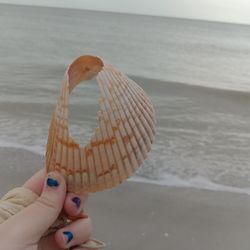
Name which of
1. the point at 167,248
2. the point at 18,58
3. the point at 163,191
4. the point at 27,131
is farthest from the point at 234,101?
the point at 18,58

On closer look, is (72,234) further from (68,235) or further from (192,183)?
(192,183)

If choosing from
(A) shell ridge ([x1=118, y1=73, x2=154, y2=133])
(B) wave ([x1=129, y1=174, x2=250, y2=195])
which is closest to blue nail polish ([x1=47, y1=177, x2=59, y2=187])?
(A) shell ridge ([x1=118, y1=73, x2=154, y2=133])

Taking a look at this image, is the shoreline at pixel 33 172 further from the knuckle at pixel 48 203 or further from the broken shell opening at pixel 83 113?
the knuckle at pixel 48 203

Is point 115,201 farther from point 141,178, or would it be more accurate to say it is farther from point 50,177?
point 50,177

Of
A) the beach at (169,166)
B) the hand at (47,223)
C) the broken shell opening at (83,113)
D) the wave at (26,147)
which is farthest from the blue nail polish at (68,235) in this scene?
the wave at (26,147)

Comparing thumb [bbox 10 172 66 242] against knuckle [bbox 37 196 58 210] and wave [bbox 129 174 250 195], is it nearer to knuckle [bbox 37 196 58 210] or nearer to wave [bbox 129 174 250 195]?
knuckle [bbox 37 196 58 210]
